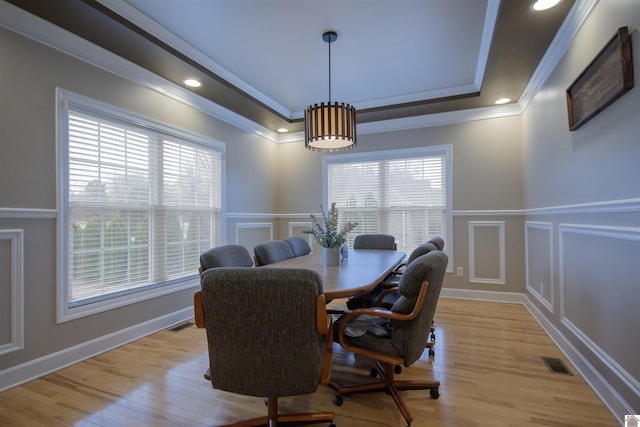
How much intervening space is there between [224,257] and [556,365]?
255 cm

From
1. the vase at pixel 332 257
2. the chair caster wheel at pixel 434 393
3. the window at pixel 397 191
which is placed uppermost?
the window at pixel 397 191

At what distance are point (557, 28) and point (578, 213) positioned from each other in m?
1.40

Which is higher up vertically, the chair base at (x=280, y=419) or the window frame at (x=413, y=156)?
the window frame at (x=413, y=156)

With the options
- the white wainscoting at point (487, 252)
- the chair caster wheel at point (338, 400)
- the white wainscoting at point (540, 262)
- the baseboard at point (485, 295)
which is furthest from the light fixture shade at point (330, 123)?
the baseboard at point (485, 295)

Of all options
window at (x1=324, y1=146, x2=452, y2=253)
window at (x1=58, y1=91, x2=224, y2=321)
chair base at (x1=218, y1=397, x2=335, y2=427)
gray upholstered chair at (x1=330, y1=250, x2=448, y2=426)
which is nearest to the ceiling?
window at (x1=58, y1=91, x2=224, y2=321)

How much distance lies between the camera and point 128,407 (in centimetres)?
189

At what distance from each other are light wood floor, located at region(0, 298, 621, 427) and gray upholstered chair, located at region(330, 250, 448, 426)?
28 centimetres

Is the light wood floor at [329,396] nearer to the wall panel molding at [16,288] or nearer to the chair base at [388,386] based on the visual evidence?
the chair base at [388,386]

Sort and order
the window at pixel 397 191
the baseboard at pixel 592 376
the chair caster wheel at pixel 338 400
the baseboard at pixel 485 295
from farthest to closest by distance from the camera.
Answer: the window at pixel 397 191 → the baseboard at pixel 485 295 → the chair caster wheel at pixel 338 400 → the baseboard at pixel 592 376

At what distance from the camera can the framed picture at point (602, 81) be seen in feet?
5.26

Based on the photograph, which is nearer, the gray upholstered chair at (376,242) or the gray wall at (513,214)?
the gray wall at (513,214)

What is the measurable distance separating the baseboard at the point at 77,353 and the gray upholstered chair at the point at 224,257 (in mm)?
1350

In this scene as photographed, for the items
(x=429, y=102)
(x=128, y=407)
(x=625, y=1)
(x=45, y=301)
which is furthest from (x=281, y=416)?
(x=429, y=102)

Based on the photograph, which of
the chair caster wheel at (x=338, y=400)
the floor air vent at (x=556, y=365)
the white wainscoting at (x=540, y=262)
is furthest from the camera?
the white wainscoting at (x=540, y=262)
